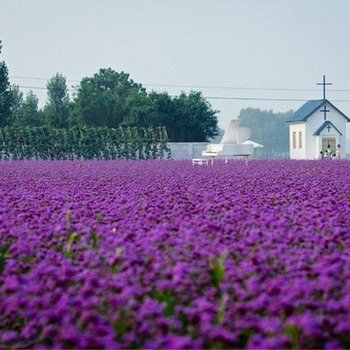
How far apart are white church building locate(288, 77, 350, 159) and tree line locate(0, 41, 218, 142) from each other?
6450 mm

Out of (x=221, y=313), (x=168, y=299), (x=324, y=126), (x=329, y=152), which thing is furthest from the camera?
(x=324, y=126)

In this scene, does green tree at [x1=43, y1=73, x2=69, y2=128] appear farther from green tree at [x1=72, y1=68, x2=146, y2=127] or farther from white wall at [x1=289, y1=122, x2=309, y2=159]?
white wall at [x1=289, y1=122, x2=309, y2=159]

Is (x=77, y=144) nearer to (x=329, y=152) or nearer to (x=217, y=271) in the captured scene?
(x=329, y=152)

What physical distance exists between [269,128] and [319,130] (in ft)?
300

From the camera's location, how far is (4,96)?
45781 millimetres

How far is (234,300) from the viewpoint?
10.1 ft

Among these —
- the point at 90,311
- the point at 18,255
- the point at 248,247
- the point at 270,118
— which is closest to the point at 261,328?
the point at 90,311

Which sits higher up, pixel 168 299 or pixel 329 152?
pixel 329 152

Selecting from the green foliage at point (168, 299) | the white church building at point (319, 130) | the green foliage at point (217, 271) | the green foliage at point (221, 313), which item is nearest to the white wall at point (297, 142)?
the white church building at point (319, 130)

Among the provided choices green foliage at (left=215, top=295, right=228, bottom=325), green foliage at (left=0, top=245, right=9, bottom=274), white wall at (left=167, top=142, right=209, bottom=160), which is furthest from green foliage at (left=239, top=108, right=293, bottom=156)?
green foliage at (left=215, top=295, right=228, bottom=325)

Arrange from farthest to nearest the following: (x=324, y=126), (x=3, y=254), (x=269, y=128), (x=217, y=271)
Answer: (x=269, y=128)
(x=324, y=126)
(x=3, y=254)
(x=217, y=271)

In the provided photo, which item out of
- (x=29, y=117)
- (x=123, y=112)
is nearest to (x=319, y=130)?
(x=123, y=112)

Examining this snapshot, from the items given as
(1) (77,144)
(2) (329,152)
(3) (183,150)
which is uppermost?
(1) (77,144)

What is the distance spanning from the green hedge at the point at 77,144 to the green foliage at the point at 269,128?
84.2 meters
